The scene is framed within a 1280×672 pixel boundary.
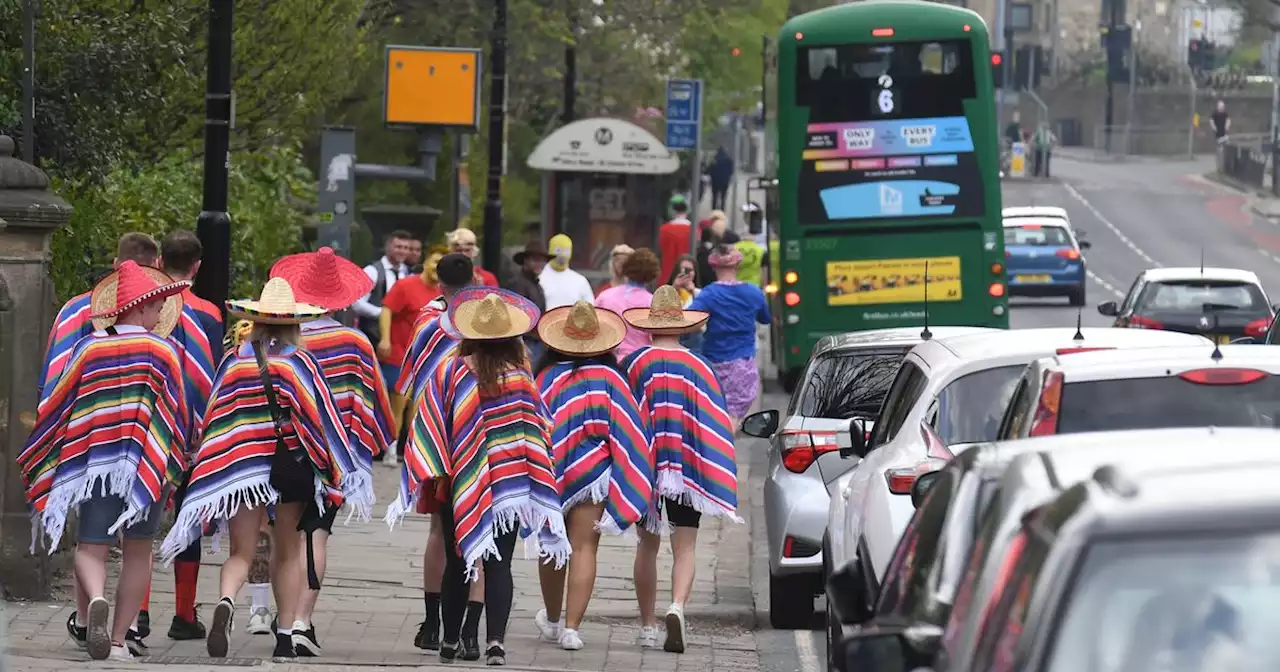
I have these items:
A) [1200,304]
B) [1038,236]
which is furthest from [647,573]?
[1038,236]

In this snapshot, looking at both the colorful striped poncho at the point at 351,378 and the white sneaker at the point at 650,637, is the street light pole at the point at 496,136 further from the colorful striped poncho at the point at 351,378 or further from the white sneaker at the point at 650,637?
the colorful striped poncho at the point at 351,378

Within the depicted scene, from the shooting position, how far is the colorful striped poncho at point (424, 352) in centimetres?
1014

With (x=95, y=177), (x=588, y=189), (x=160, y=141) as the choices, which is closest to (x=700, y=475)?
(x=95, y=177)

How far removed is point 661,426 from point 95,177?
15.5ft

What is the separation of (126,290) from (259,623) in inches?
72.0

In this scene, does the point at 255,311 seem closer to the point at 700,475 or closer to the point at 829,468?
the point at 700,475

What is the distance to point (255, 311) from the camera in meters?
9.45

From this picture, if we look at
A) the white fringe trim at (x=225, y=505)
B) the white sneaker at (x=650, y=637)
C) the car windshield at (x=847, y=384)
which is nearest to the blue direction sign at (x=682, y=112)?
the car windshield at (x=847, y=384)

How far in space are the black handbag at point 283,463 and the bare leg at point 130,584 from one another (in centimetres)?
59

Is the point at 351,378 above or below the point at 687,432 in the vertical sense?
above

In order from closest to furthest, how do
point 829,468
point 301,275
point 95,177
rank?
1. point 301,275
2. point 829,468
3. point 95,177

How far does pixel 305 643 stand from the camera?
9773mm

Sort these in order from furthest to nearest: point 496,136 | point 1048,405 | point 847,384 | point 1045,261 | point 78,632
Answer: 1. point 1045,261
2. point 496,136
3. point 847,384
4. point 78,632
5. point 1048,405

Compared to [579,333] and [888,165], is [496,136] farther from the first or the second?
[579,333]
